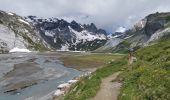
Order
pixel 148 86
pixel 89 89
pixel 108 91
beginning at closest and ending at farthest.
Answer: pixel 148 86 < pixel 108 91 < pixel 89 89

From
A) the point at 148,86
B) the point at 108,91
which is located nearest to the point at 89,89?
the point at 108,91

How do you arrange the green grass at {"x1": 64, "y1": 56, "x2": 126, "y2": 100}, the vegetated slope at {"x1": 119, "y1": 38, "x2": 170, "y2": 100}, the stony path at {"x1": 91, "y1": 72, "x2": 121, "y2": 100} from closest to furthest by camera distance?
the vegetated slope at {"x1": 119, "y1": 38, "x2": 170, "y2": 100} < the stony path at {"x1": 91, "y1": 72, "x2": 121, "y2": 100} < the green grass at {"x1": 64, "y1": 56, "x2": 126, "y2": 100}

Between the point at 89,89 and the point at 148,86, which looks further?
the point at 89,89

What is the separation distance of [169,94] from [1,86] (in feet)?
203

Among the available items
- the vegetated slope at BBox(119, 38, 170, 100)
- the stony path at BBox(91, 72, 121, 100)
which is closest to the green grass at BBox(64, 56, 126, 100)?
the stony path at BBox(91, 72, 121, 100)

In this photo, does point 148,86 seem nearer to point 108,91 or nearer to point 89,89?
point 108,91

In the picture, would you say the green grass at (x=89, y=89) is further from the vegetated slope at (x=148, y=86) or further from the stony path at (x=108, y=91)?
the vegetated slope at (x=148, y=86)

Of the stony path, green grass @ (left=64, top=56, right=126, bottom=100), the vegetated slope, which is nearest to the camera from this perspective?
the vegetated slope

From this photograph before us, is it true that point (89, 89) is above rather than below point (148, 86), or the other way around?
below

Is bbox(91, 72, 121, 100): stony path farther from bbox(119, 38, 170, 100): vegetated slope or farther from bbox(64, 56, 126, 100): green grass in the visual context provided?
bbox(119, 38, 170, 100): vegetated slope

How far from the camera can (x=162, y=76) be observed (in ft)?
104

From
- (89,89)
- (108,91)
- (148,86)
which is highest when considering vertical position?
(148,86)

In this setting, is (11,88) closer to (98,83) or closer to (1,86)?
(1,86)

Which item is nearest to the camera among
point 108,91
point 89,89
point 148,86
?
point 148,86
